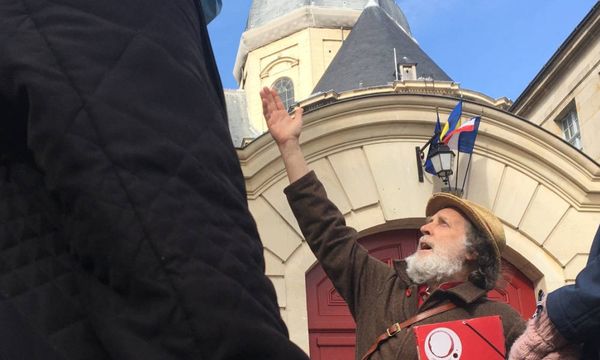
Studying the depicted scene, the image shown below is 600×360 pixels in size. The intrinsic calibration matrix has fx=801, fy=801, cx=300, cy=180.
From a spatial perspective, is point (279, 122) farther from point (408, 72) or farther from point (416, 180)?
point (408, 72)

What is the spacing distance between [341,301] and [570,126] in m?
10.7

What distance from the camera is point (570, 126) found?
17062 mm

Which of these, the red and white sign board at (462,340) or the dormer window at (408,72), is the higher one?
the dormer window at (408,72)

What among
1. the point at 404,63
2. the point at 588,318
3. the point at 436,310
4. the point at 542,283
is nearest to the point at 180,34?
the point at 588,318

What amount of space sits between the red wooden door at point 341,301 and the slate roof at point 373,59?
16636mm

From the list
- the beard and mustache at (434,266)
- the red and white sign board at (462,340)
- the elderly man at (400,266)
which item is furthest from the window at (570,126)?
the red and white sign board at (462,340)

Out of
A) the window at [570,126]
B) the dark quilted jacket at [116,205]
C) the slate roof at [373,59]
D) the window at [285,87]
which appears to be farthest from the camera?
the window at [285,87]

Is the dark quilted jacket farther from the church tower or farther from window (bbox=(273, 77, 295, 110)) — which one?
window (bbox=(273, 77, 295, 110))

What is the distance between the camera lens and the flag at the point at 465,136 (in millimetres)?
8328

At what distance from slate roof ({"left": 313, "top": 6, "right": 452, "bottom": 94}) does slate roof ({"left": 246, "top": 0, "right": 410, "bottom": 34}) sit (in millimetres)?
9527

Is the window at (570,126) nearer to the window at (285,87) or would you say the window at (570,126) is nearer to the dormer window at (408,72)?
the dormer window at (408,72)

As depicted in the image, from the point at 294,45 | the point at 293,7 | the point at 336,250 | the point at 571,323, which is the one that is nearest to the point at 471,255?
the point at 336,250

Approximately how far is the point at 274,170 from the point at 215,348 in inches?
287

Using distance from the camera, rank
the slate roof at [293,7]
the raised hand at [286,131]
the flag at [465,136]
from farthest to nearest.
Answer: the slate roof at [293,7] → the flag at [465,136] → the raised hand at [286,131]
